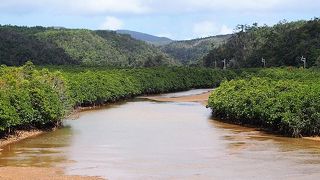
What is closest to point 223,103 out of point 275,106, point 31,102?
point 275,106

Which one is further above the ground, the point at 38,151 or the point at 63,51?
the point at 63,51

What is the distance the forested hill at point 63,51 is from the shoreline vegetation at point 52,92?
1608 inches

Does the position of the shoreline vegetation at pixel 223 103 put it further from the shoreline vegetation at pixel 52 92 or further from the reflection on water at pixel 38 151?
the reflection on water at pixel 38 151

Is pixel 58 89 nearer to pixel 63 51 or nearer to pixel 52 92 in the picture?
pixel 52 92

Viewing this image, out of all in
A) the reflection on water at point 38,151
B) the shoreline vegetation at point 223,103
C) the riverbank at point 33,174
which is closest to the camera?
the riverbank at point 33,174

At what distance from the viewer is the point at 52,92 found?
132 feet

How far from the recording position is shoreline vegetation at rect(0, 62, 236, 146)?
3410 centimetres

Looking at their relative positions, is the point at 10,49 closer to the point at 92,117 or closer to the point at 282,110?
the point at 92,117

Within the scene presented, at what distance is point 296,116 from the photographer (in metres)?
34.1

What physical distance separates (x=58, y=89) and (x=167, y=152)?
16.4 m

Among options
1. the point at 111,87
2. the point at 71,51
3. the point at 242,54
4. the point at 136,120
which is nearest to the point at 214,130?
the point at 136,120

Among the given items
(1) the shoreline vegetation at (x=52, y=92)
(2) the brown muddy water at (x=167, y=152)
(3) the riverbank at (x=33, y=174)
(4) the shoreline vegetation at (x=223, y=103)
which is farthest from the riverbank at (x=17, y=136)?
(3) the riverbank at (x=33, y=174)

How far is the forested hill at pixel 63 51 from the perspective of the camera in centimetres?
12132

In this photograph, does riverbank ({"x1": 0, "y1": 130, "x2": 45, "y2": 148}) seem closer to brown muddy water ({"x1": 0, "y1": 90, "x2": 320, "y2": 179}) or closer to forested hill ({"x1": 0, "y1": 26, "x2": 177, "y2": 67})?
brown muddy water ({"x1": 0, "y1": 90, "x2": 320, "y2": 179})
